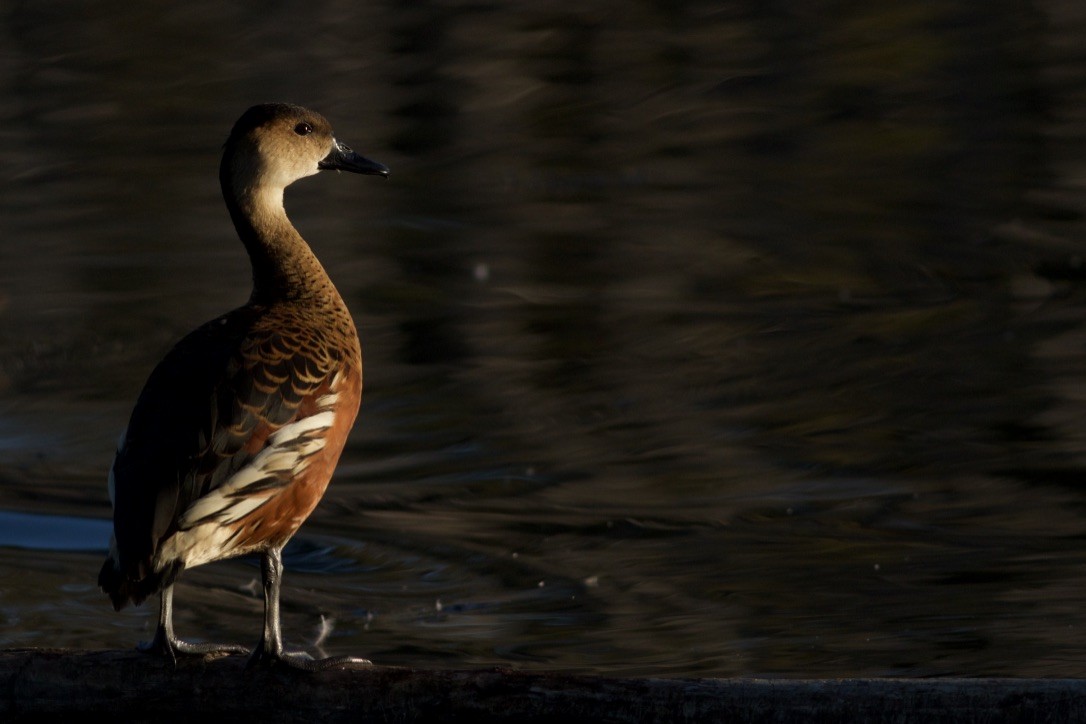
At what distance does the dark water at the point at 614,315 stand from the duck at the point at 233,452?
4.56 ft

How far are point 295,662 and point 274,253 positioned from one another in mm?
1673

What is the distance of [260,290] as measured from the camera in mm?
5457

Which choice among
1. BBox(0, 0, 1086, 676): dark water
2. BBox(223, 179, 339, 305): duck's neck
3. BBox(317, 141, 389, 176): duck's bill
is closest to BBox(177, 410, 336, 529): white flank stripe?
BBox(223, 179, 339, 305): duck's neck

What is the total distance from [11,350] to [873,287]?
4873mm

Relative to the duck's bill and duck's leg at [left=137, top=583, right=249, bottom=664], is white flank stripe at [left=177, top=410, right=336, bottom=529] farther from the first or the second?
the duck's bill

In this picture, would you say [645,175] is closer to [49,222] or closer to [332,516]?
[49,222]

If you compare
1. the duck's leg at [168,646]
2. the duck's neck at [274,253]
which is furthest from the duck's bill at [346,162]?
the duck's leg at [168,646]

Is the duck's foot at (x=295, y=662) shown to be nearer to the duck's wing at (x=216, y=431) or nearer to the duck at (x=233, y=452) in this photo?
the duck at (x=233, y=452)

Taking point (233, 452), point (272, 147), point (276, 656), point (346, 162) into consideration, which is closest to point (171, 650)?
point (276, 656)

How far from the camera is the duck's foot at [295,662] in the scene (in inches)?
162

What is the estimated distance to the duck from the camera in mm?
4297

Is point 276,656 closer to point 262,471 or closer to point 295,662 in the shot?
point 295,662

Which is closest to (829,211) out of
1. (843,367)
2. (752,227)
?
(752,227)

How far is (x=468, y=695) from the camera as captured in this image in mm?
3900
